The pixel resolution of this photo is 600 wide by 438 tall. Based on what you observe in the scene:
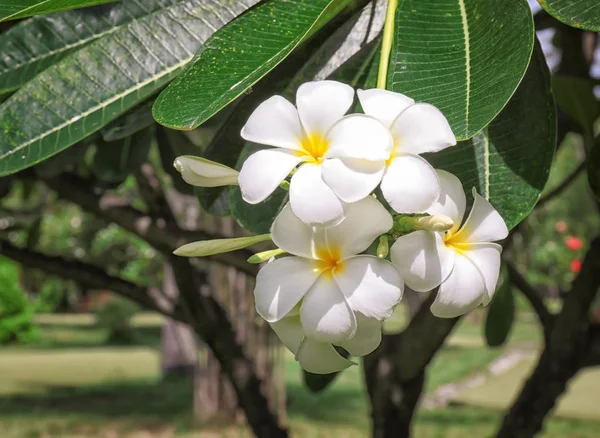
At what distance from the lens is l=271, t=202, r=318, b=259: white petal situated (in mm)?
359

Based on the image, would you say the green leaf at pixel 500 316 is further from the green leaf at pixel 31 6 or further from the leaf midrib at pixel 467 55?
the green leaf at pixel 31 6

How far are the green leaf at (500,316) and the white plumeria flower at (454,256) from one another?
0.90 m

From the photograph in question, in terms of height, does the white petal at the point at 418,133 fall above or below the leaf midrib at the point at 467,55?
above

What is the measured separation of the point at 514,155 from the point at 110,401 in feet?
18.9

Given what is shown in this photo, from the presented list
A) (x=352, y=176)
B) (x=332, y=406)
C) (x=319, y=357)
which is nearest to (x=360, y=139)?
(x=352, y=176)

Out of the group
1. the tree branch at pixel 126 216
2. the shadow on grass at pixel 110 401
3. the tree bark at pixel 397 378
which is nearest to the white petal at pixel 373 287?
the tree branch at pixel 126 216

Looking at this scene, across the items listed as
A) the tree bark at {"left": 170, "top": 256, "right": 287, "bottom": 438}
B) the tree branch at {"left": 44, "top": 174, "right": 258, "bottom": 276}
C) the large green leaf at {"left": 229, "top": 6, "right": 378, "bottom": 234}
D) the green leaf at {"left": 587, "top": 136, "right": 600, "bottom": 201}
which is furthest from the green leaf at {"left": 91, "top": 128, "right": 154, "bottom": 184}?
the green leaf at {"left": 587, "top": 136, "right": 600, "bottom": 201}

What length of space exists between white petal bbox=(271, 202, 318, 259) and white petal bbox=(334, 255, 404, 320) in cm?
2

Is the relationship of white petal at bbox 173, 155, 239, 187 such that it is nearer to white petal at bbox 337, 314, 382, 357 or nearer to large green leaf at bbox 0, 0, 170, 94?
white petal at bbox 337, 314, 382, 357

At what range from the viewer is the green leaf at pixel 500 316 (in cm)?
126

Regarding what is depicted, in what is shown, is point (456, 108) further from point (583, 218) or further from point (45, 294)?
point (45, 294)

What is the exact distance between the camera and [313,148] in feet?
1.19

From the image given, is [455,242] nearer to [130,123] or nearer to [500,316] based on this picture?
[130,123]

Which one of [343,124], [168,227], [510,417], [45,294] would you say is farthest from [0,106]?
[45,294]
